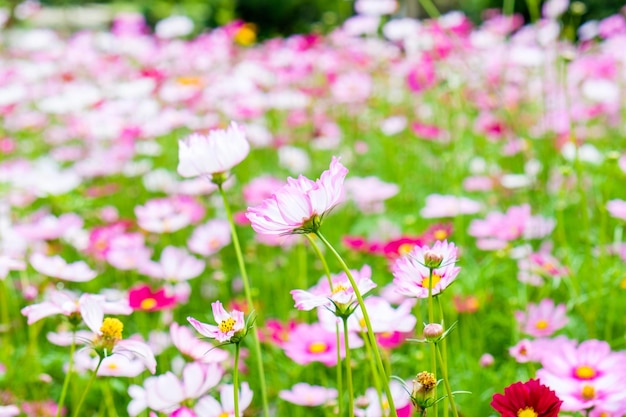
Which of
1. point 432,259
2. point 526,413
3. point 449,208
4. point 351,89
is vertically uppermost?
point 432,259

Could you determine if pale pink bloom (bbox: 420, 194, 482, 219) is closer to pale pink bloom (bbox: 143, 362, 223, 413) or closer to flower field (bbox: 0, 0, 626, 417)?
flower field (bbox: 0, 0, 626, 417)

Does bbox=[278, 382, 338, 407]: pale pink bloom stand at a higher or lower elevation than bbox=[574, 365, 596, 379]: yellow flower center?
lower

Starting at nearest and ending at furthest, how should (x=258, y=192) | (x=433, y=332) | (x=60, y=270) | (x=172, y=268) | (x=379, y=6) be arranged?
1. (x=433, y=332)
2. (x=60, y=270)
3. (x=172, y=268)
4. (x=258, y=192)
5. (x=379, y=6)

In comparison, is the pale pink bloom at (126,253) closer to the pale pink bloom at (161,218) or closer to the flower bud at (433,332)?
the pale pink bloom at (161,218)

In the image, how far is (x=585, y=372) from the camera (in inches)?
28.5

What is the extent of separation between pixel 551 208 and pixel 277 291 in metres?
0.59

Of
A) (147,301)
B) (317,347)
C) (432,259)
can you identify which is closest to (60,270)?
(147,301)

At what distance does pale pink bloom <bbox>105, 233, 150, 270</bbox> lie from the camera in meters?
1.12

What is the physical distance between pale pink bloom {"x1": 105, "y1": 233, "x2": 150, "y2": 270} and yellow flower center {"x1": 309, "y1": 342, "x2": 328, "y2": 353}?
0.38 meters

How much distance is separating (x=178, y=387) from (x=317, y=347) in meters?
0.19

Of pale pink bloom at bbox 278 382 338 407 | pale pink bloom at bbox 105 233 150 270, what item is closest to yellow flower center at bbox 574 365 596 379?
pale pink bloom at bbox 278 382 338 407

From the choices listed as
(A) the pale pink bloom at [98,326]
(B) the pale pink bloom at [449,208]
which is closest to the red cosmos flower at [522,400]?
(A) the pale pink bloom at [98,326]

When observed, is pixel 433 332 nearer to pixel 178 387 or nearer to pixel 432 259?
pixel 432 259

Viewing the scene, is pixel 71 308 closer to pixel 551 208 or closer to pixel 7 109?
pixel 551 208
